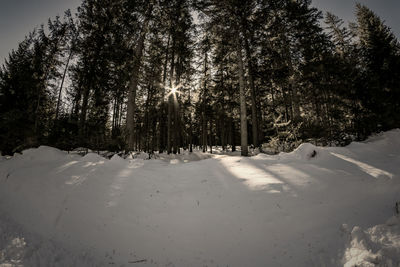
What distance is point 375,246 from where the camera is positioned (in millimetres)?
2266

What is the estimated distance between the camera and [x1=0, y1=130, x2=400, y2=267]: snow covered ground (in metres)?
2.79

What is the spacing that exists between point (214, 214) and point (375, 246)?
2.52 m

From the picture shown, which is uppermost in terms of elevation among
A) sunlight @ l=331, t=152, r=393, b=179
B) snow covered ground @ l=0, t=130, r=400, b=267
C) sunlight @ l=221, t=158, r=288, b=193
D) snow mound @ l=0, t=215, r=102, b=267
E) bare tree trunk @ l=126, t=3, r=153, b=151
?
bare tree trunk @ l=126, t=3, r=153, b=151

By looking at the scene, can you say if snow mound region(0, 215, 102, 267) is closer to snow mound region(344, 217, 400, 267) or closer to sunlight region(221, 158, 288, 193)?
sunlight region(221, 158, 288, 193)

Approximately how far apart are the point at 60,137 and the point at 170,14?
9.73m

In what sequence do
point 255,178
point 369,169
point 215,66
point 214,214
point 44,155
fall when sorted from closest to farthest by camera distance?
point 214,214
point 369,169
point 255,178
point 44,155
point 215,66

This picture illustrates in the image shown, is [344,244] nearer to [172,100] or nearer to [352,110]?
[352,110]

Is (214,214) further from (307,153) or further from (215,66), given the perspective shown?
(215,66)

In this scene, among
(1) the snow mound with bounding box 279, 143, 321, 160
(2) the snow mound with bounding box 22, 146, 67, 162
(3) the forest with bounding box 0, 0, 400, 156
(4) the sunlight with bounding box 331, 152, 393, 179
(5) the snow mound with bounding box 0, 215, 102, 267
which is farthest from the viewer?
(3) the forest with bounding box 0, 0, 400, 156

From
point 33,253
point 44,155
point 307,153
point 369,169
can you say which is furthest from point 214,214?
point 44,155

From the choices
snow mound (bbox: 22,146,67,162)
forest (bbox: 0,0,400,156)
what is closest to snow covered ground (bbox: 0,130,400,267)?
snow mound (bbox: 22,146,67,162)

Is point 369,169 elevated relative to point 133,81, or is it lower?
lower

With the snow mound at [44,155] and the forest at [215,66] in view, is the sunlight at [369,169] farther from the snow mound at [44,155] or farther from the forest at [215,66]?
the snow mound at [44,155]

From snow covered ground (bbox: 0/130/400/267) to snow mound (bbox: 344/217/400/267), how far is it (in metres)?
0.01
